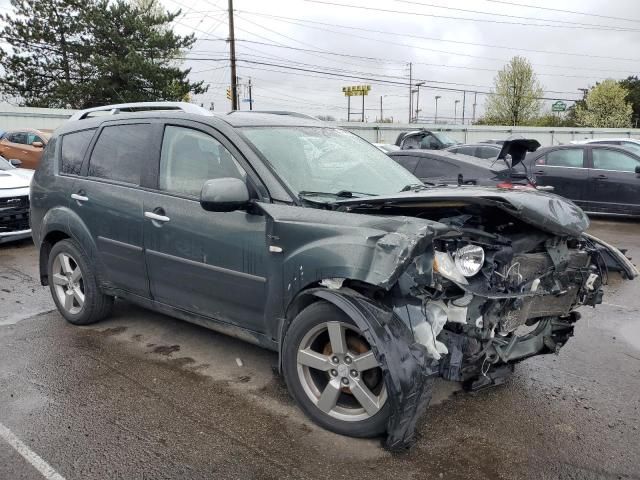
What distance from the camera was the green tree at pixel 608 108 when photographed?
5656 centimetres

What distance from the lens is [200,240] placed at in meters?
3.74

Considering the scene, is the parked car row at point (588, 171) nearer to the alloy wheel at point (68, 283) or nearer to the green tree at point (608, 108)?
the alloy wheel at point (68, 283)

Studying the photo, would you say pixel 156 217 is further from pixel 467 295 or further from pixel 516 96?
pixel 516 96

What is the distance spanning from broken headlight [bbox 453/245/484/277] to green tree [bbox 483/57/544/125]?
197 ft

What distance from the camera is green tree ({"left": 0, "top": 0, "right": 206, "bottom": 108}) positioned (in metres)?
33.3

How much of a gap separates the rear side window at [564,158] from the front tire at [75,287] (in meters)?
9.63

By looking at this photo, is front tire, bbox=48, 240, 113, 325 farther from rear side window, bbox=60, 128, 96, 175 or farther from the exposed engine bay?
the exposed engine bay

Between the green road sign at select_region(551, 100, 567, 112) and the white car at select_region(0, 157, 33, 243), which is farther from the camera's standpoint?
the green road sign at select_region(551, 100, 567, 112)

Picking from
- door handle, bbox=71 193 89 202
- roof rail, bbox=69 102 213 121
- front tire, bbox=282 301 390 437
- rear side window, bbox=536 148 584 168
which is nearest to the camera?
front tire, bbox=282 301 390 437

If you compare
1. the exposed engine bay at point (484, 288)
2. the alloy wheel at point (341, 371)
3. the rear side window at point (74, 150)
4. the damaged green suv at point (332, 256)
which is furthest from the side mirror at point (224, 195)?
the rear side window at point (74, 150)

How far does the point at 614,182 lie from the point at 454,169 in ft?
12.6

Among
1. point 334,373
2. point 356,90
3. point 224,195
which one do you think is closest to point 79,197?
point 224,195

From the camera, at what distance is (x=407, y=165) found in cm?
977

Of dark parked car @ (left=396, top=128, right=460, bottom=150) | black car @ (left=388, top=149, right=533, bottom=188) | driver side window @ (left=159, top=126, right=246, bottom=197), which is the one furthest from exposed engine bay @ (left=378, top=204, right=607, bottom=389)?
dark parked car @ (left=396, top=128, right=460, bottom=150)
